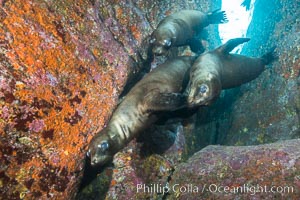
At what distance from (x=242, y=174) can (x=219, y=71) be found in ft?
6.75

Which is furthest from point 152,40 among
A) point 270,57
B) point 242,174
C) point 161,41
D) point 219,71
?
point 270,57

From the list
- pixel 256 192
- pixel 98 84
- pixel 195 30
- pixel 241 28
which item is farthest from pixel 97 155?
pixel 241 28

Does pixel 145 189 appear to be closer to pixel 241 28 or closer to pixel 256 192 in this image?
pixel 256 192

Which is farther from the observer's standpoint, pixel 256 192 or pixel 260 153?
pixel 260 153

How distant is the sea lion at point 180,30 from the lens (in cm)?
454

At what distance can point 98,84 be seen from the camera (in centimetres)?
330

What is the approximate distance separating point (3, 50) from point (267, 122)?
4.56m

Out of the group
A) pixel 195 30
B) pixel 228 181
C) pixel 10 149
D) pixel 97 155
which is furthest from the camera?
pixel 195 30

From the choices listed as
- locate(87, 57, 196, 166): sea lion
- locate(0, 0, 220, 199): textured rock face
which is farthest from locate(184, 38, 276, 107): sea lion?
locate(0, 0, 220, 199): textured rock face

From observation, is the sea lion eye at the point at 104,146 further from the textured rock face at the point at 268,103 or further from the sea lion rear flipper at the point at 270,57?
the sea lion rear flipper at the point at 270,57

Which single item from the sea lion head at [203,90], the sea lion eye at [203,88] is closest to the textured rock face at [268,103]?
the sea lion head at [203,90]

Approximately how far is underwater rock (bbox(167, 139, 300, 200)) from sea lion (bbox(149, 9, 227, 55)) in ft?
6.61

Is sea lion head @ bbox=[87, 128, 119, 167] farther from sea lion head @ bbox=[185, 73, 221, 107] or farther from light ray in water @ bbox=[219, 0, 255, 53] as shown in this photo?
light ray in water @ bbox=[219, 0, 255, 53]

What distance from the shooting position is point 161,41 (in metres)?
4.50
